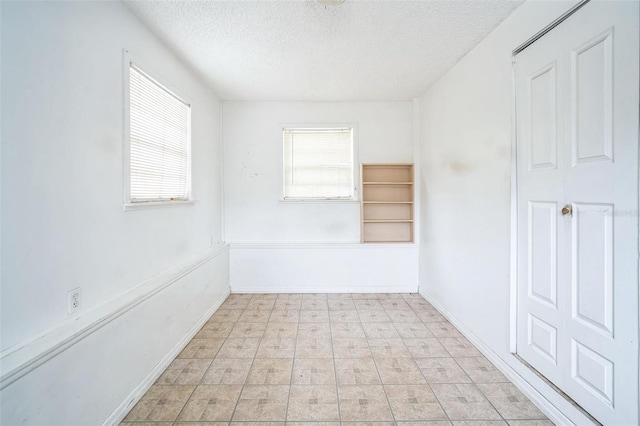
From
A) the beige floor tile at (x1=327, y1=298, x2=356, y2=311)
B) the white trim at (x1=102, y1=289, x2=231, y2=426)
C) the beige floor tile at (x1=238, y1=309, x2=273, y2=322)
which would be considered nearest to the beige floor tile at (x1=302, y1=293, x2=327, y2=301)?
the beige floor tile at (x1=327, y1=298, x2=356, y2=311)

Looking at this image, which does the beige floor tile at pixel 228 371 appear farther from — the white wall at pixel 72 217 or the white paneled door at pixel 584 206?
the white paneled door at pixel 584 206

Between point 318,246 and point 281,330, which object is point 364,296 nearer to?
point 318,246

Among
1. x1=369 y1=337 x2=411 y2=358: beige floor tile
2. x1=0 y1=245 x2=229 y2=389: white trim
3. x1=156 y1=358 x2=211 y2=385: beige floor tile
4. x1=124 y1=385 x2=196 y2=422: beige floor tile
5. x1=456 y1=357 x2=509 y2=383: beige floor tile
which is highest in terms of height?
x1=0 y1=245 x2=229 y2=389: white trim

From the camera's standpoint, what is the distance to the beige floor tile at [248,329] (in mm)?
2828

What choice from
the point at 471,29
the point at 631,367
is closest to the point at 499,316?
the point at 631,367

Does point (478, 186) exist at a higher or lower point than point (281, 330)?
higher

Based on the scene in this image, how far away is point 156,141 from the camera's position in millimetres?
2373

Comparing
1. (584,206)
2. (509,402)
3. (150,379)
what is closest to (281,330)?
(150,379)

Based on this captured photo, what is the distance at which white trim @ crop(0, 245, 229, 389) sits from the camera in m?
1.13

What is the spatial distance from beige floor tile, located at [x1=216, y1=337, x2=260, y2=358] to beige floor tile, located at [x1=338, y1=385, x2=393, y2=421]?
2.99 ft

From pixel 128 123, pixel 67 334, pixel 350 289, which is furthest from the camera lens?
pixel 350 289

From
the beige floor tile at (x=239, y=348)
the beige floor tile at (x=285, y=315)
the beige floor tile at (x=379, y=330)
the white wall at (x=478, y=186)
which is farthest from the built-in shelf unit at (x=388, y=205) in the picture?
the beige floor tile at (x=239, y=348)

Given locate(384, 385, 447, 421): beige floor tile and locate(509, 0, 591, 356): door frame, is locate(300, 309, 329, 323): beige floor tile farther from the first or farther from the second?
locate(509, 0, 591, 356): door frame

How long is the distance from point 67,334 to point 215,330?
168 cm
